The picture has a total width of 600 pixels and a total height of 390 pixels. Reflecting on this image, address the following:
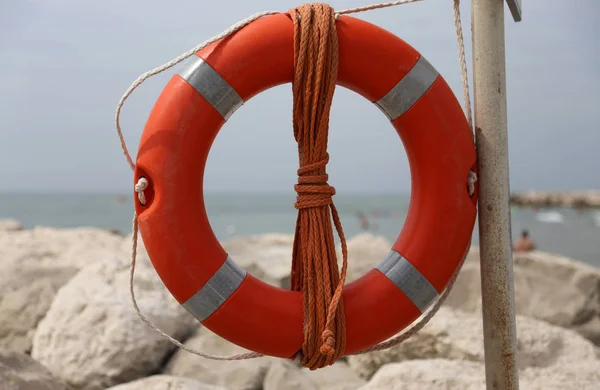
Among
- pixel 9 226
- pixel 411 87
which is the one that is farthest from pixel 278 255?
pixel 9 226

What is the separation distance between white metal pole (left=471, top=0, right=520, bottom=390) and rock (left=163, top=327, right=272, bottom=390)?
1262 mm

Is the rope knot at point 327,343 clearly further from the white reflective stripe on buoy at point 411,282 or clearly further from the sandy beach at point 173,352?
the sandy beach at point 173,352

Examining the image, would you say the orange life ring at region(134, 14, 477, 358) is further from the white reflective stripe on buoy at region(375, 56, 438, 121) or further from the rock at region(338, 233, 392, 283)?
the rock at region(338, 233, 392, 283)

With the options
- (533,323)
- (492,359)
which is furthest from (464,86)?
(533,323)

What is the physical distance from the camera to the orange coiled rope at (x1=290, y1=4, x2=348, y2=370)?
6.01 feet

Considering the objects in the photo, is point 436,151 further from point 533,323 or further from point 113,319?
point 113,319

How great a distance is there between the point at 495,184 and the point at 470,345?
1237 mm

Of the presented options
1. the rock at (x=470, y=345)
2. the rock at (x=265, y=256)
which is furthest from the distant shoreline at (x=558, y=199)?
the rock at (x=470, y=345)

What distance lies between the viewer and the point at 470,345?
2955mm

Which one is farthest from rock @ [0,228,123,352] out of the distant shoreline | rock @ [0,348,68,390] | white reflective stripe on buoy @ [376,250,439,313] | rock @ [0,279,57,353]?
the distant shoreline

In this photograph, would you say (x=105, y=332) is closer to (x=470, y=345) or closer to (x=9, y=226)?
(x=470, y=345)

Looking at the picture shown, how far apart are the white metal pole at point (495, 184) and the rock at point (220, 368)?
1.26 m

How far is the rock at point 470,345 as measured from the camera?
2.93m

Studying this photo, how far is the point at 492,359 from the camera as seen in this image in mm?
2000
